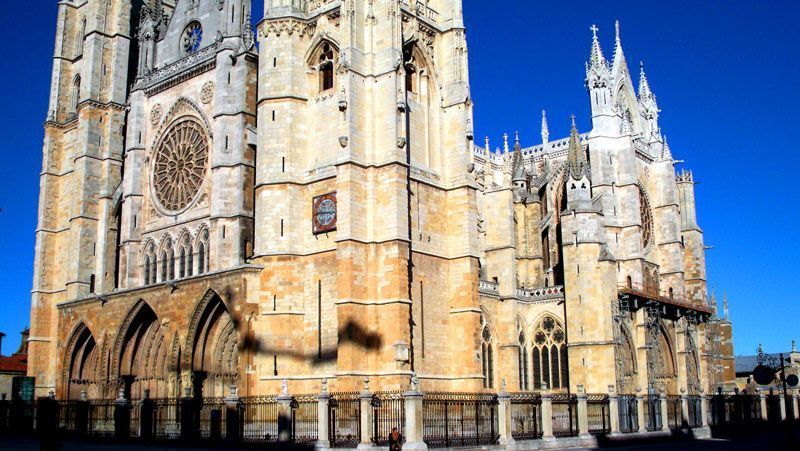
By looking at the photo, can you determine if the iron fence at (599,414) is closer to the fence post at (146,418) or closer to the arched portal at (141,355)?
the fence post at (146,418)

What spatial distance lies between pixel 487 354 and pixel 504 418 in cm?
1354

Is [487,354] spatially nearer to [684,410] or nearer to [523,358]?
[523,358]

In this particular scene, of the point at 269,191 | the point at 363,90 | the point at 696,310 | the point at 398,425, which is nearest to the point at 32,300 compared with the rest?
the point at 269,191

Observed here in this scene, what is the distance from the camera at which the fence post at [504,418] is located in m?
22.0

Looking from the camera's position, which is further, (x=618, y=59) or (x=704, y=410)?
(x=618, y=59)

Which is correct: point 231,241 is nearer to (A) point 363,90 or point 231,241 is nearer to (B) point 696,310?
(A) point 363,90

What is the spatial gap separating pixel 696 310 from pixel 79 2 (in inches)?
1300

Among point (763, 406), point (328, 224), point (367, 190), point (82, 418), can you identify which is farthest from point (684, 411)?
point (82, 418)

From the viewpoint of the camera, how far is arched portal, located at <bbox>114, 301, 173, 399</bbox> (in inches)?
1228

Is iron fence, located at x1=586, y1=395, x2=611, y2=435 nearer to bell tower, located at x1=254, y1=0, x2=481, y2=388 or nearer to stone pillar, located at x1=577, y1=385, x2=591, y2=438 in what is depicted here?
stone pillar, located at x1=577, y1=385, x2=591, y2=438

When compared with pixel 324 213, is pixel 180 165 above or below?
above

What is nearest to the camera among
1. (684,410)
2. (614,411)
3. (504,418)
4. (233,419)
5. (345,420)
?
(504,418)

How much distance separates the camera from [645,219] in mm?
42969

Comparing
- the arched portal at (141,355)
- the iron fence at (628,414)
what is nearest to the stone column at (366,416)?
the iron fence at (628,414)
